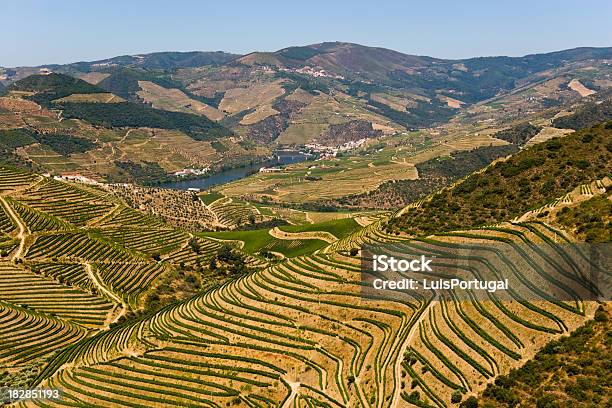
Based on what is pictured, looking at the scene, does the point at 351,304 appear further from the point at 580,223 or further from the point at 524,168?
the point at 524,168

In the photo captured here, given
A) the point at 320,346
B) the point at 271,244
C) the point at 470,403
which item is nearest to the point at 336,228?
the point at 271,244

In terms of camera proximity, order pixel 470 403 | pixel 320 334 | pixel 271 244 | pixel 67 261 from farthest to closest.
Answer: pixel 271 244 → pixel 67 261 → pixel 320 334 → pixel 470 403

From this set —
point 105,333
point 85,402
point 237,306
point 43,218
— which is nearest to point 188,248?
point 43,218

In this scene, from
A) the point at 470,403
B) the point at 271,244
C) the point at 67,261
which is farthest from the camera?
the point at 271,244

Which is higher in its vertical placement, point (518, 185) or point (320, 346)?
point (518, 185)

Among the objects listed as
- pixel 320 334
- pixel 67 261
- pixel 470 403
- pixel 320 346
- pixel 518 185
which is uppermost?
pixel 518 185

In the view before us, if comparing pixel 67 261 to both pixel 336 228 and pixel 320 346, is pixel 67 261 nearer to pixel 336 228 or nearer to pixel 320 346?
pixel 336 228

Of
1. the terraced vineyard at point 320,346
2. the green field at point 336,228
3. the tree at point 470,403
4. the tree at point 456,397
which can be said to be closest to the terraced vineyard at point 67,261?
the terraced vineyard at point 320,346

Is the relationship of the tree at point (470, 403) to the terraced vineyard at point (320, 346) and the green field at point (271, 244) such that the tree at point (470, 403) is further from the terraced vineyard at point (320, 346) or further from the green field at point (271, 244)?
the green field at point (271, 244)

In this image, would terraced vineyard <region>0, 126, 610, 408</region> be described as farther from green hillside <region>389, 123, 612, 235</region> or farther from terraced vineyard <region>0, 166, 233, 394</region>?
green hillside <region>389, 123, 612, 235</region>

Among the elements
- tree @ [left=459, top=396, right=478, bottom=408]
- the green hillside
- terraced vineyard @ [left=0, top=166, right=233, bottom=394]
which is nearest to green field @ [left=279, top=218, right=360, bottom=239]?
terraced vineyard @ [left=0, top=166, right=233, bottom=394]

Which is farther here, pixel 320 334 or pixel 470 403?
pixel 320 334
